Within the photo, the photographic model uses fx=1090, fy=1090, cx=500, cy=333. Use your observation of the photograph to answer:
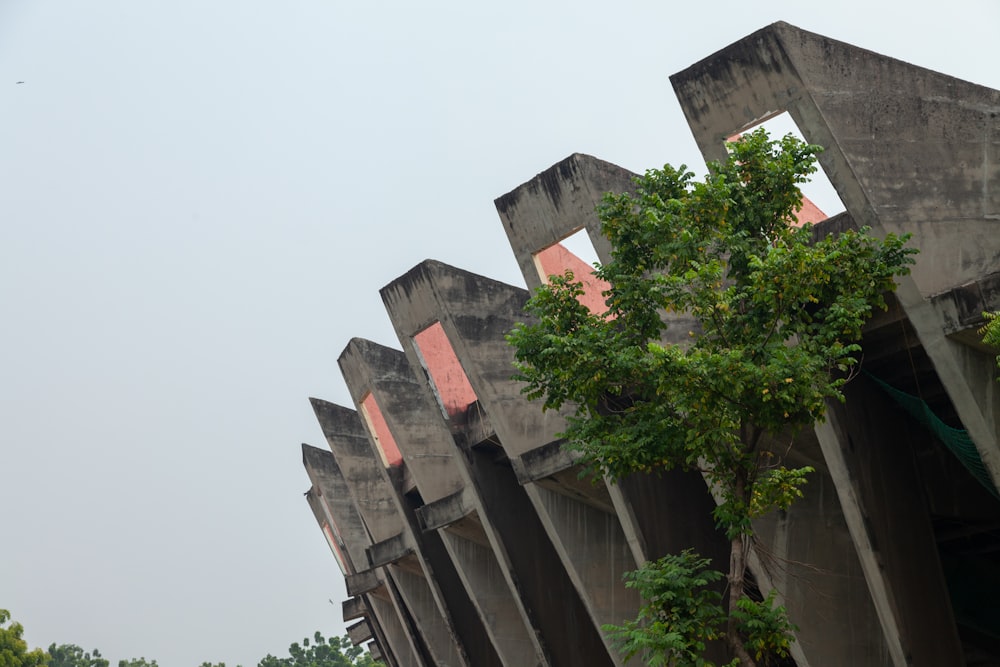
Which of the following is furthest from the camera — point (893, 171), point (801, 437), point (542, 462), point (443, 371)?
point (443, 371)

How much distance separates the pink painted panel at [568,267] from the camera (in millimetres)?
19391

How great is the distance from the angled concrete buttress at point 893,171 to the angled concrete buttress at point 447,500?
963cm

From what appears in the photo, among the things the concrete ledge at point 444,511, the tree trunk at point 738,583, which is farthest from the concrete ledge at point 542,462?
the tree trunk at point 738,583

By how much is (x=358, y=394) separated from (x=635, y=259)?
17625 mm

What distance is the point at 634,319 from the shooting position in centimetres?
1173

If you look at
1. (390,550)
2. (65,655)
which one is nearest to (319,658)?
(65,655)

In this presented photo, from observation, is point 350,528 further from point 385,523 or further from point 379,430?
point 379,430

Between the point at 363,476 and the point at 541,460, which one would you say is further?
the point at 363,476

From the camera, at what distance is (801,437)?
57.7ft

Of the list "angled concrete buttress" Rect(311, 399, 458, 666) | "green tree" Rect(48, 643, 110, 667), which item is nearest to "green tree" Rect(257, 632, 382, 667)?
"green tree" Rect(48, 643, 110, 667)

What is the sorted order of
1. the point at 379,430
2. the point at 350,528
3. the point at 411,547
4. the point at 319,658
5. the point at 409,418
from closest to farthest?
1. the point at 409,418
2. the point at 411,547
3. the point at 379,430
4. the point at 350,528
5. the point at 319,658

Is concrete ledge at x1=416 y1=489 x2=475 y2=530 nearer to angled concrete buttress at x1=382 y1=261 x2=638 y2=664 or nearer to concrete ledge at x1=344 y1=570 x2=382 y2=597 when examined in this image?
angled concrete buttress at x1=382 y1=261 x2=638 y2=664

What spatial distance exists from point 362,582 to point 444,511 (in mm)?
12885

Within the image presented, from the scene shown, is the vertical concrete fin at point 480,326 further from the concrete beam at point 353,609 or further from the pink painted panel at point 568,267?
the concrete beam at point 353,609
